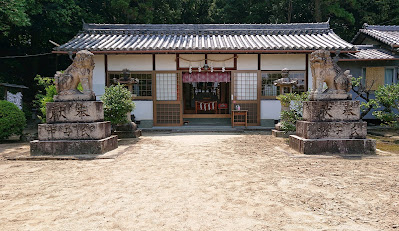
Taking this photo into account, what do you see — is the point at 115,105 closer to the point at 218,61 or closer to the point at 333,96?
the point at 218,61

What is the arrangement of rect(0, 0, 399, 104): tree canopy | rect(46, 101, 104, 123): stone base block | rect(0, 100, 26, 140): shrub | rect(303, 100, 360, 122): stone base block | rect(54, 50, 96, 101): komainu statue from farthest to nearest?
1. rect(0, 0, 399, 104): tree canopy
2. rect(0, 100, 26, 140): shrub
3. rect(54, 50, 96, 101): komainu statue
4. rect(46, 101, 104, 123): stone base block
5. rect(303, 100, 360, 122): stone base block

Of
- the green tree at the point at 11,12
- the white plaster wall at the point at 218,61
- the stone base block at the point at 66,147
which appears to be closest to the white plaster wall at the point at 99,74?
the green tree at the point at 11,12

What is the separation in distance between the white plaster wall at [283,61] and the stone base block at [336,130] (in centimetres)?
666

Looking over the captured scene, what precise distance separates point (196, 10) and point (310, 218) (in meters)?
22.0

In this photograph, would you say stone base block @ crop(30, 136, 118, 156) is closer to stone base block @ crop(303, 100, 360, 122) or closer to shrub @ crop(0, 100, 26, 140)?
shrub @ crop(0, 100, 26, 140)

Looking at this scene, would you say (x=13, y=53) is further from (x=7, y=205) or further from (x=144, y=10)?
(x=7, y=205)

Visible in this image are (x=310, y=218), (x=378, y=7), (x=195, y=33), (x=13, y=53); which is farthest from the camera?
(x=378, y=7)

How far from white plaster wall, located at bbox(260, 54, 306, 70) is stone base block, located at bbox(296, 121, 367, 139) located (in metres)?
6.66

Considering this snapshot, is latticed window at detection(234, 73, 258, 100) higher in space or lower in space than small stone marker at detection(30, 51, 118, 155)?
higher

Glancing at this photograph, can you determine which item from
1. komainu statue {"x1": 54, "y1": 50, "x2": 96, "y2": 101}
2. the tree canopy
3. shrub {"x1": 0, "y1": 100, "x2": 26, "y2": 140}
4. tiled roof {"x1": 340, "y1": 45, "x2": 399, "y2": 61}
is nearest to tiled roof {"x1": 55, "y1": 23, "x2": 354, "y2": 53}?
tiled roof {"x1": 340, "y1": 45, "x2": 399, "y2": 61}

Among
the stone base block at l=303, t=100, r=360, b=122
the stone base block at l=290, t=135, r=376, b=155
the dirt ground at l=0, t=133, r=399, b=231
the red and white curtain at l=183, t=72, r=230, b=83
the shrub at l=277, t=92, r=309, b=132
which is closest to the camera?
the dirt ground at l=0, t=133, r=399, b=231

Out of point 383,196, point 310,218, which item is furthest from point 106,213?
point 383,196

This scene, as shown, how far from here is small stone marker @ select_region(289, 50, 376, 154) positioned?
20.3 ft

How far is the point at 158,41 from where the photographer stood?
13.0m
